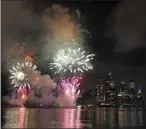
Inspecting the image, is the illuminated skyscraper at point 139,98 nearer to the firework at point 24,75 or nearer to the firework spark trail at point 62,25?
the firework spark trail at point 62,25

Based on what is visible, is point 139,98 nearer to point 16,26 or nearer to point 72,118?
point 72,118

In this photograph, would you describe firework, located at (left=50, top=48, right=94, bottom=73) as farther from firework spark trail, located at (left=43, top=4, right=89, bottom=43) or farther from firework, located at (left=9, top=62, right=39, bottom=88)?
firework, located at (left=9, top=62, right=39, bottom=88)

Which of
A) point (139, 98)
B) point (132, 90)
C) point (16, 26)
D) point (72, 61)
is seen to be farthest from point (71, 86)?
point (16, 26)

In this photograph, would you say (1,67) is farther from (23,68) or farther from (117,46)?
(117,46)

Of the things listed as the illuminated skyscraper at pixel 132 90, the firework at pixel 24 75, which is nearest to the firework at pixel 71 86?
the firework at pixel 24 75

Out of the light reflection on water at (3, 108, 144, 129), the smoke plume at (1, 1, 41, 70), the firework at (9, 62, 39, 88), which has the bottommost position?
the light reflection on water at (3, 108, 144, 129)

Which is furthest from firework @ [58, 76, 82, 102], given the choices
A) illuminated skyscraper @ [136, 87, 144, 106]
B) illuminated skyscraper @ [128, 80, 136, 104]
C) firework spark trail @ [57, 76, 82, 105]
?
illuminated skyscraper @ [136, 87, 144, 106]

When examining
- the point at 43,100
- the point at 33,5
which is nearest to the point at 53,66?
the point at 43,100
